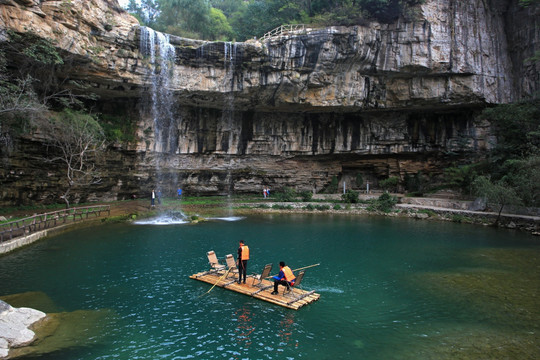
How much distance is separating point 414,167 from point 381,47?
15517 millimetres

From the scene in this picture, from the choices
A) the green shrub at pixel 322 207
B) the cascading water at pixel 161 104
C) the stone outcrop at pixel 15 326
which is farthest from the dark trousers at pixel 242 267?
the green shrub at pixel 322 207

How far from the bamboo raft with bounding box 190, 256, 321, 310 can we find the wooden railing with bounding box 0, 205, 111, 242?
1037cm

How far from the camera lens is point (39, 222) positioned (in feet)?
59.7

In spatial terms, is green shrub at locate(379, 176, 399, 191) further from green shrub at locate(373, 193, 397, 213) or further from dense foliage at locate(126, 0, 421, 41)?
dense foliage at locate(126, 0, 421, 41)

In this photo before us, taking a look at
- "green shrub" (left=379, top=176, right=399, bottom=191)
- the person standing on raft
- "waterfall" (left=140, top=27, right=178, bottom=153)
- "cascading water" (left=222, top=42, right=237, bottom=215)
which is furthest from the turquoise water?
"green shrub" (left=379, top=176, right=399, bottom=191)

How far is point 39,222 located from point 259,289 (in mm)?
14638

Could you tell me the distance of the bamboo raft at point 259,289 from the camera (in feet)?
32.3

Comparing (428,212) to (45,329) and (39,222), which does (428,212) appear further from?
(39,222)

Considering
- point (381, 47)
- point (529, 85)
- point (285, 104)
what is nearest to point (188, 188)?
point (285, 104)

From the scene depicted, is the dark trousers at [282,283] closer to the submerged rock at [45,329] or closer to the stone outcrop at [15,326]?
the submerged rock at [45,329]

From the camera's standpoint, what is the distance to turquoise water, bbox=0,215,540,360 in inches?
295

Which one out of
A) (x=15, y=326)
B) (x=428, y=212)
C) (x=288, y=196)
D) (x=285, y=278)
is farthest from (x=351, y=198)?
(x=15, y=326)

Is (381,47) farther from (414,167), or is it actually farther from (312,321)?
(312,321)

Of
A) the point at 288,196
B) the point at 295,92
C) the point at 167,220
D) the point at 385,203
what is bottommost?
the point at 167,220
